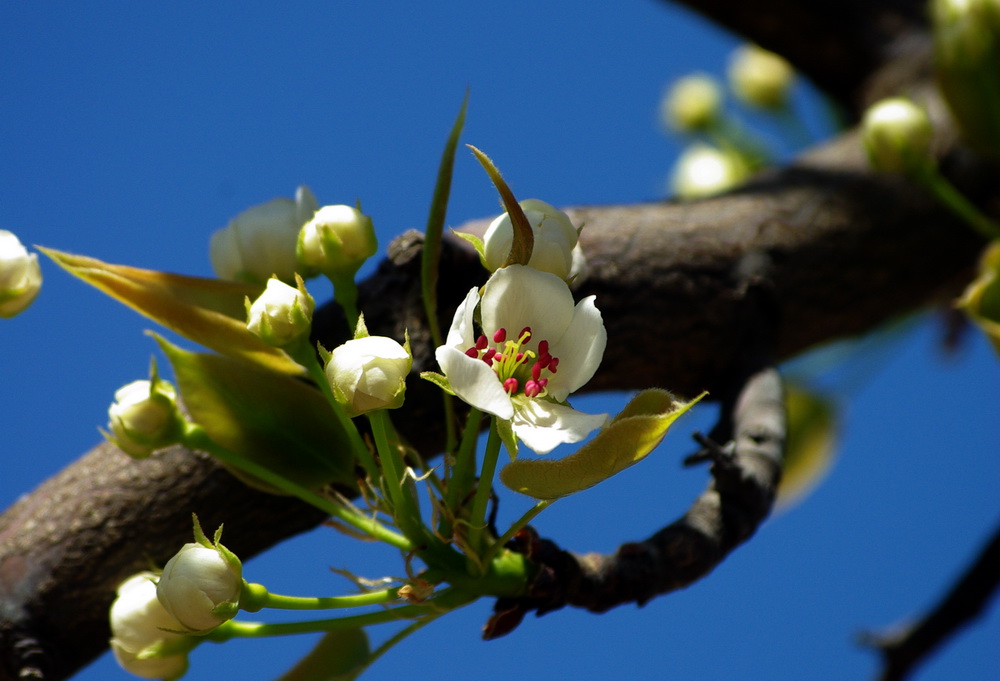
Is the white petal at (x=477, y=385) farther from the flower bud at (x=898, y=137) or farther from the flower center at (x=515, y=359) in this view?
the flower bud at (x=898, y=137)

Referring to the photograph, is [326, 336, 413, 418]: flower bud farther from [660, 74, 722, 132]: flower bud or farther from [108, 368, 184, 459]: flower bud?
[660, 74, 722, 132]: flower bud

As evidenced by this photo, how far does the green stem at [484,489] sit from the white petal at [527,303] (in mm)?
45

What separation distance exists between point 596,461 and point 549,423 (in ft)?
0.12

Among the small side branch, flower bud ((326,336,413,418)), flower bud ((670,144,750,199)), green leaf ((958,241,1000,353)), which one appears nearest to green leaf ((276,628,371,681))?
flower bud ((326,336,413,418))

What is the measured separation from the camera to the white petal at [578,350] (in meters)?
0.45

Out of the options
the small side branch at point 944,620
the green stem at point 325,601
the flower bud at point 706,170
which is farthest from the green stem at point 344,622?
the flower bud at point 706,170

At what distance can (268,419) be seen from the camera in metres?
0.53

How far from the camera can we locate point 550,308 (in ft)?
1.46

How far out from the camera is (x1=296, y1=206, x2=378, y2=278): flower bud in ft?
1.58

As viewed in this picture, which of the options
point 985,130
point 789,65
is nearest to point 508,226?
A: point 985,130

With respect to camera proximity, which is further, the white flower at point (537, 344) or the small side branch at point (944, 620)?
the small side branch at point (944, 620)

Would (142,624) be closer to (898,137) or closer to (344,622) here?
(344,622)

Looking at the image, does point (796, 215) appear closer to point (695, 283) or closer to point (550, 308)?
point (695, 283)

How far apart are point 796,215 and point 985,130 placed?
0.19 meters
